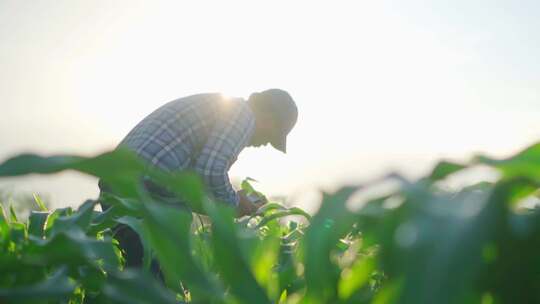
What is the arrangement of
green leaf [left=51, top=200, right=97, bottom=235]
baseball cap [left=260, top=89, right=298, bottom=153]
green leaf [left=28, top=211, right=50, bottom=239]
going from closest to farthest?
green leaf [left=51, top=200, right=97, bottom=235]
green leaf [left=28, top=211, right=50, bottom=239]
baseball cap [left=260, top=89, right=298, bottom=153]

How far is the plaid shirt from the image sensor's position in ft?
8.83

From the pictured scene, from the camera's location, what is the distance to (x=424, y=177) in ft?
1.21

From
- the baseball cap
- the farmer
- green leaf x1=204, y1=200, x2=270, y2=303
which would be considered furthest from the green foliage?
the baseball cap

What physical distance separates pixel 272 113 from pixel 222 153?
0.77 m

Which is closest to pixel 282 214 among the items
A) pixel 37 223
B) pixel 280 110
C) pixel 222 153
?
pixel 37 223

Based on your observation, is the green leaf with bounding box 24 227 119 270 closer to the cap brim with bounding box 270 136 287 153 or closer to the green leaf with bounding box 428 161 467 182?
the green leaf with bounding box 428 161 467 182

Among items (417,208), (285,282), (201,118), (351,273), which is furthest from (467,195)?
(201,118)

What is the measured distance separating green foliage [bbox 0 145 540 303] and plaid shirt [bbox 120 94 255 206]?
2187 mm

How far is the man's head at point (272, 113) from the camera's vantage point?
3432 millimetres

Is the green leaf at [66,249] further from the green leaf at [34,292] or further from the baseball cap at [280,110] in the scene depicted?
the baseball cap at [280,110]

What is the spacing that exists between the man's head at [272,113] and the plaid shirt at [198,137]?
0.50 meters

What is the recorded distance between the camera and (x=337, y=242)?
0.39m

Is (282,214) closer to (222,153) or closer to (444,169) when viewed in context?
(444,169)

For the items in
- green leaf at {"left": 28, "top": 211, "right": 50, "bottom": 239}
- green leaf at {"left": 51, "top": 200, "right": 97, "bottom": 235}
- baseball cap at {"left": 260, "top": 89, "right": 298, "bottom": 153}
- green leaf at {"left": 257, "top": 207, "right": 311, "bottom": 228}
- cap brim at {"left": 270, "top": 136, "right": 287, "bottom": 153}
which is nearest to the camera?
green leaf at {"left": 51, "top": 200, "right": 97, "bottom": 235}
